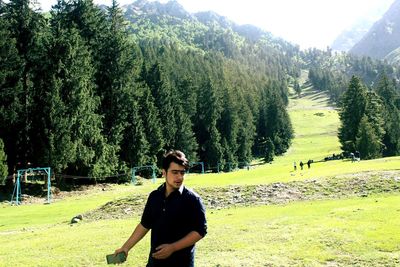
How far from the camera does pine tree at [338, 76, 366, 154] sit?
89.1m

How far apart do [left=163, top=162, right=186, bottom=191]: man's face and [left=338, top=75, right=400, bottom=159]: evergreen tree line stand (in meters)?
78.5

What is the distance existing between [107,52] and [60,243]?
167ft

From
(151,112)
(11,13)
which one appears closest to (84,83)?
(11,13)

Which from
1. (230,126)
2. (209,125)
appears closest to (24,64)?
(209,125)

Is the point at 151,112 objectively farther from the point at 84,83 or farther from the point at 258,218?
the point at 258,218

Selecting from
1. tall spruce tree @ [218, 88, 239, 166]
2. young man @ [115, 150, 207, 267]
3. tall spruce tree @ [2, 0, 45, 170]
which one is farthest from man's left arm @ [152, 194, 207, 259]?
tall spruce tree @ [218, 88, 239, 166]

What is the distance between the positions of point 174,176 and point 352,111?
3557 inches

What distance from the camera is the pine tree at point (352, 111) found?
292 ft

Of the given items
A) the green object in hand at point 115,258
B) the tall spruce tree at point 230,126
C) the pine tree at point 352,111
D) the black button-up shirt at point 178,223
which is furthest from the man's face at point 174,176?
the tall spruce tree at point 230,126

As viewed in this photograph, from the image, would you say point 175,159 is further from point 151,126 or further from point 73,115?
point 151,126

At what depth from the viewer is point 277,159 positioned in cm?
12050

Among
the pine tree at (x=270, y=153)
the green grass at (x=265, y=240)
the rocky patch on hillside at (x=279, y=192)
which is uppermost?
the pine tree at (x=270, y=153)

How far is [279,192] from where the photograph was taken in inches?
1216

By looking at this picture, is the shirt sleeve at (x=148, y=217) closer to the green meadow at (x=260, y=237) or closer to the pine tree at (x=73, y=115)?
the green meadow at (x=260, y=237)
